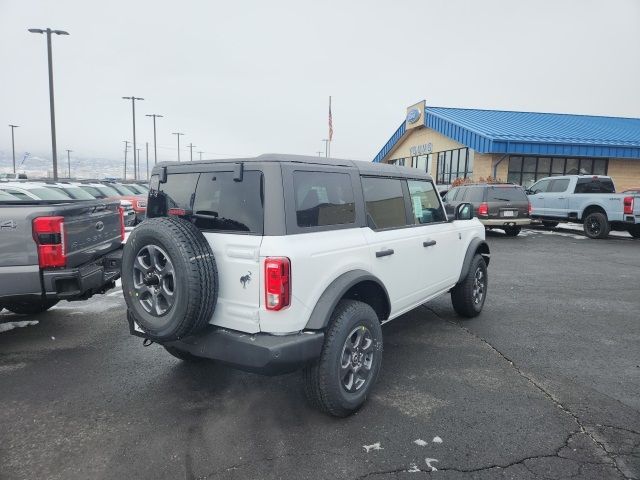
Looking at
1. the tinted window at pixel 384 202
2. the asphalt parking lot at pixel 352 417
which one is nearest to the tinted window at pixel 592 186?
the asphalt parking lot at pixel 352 417

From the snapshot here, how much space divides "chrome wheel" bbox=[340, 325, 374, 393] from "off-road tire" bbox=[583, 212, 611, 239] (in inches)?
520

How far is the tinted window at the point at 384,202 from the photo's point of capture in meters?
3.74

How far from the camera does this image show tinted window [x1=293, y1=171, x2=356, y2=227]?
3.05 m

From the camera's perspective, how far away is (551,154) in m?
22.2

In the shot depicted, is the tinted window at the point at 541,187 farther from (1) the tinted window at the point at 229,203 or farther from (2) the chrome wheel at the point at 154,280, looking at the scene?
(2) the chrome wheel at the point at 154,280

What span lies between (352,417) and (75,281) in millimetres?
2987

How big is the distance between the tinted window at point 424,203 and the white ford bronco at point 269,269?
0.82 m

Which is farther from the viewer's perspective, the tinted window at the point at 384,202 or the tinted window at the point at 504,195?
the tinted window at the point at 504,195

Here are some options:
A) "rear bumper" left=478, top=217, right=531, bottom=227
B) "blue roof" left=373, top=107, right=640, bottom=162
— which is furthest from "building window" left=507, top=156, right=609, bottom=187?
"rear bumper" left=478, top=217, right=531, bottom=227

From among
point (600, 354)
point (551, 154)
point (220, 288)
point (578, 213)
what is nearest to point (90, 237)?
point (220, 288)

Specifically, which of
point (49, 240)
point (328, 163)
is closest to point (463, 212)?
point (328, 163)

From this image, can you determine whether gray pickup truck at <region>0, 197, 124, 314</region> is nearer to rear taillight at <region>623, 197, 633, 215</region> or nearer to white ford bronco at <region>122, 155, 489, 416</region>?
white ford bronco at <region>122, 155, 489, 416</region>

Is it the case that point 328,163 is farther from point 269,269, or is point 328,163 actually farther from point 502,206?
point 502,206

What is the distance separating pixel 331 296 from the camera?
303 centimetres
